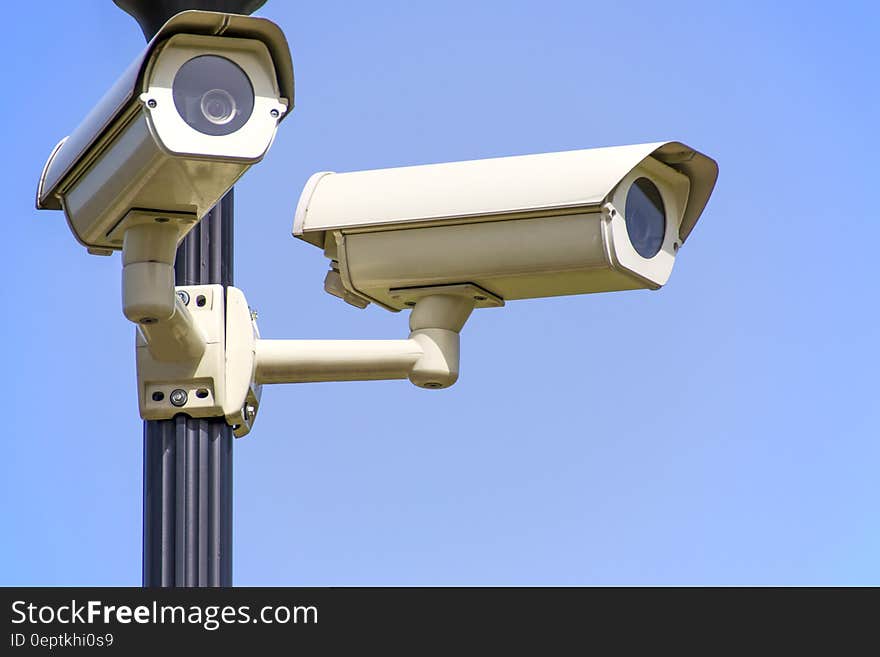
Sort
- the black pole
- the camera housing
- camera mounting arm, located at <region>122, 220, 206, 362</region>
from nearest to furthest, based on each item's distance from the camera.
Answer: the camera housing → camera mounting arm, located at <region>122, 220, 206, 362</region> → the black pole

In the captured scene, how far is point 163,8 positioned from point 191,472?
0.91m

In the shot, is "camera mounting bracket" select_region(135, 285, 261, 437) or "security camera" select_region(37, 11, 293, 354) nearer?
"security camera" select_region(37, 11, 293, 354)

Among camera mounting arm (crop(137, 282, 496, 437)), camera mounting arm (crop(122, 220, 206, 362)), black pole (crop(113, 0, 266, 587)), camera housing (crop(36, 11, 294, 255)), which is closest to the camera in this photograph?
camera housing (crop(36, 11, 294, 255))

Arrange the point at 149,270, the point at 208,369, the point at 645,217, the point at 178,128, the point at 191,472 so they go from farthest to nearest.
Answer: the point at 645,217 < the point at 208,369 < the point at 191,472 < the point at 149,270 < the point at 178,128

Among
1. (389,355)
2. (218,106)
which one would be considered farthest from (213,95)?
(389,355)

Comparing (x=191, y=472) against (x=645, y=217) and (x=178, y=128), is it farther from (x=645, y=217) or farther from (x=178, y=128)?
(x=645, y=217)

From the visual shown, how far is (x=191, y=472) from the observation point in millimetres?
5395

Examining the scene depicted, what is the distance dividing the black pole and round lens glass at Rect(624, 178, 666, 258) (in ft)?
2.64

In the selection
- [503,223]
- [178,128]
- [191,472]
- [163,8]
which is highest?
[163,8]

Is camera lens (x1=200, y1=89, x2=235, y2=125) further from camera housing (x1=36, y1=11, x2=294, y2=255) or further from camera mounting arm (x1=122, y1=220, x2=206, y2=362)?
camera mounting arm (x1=122, y1=220, x2=206, y2=362)

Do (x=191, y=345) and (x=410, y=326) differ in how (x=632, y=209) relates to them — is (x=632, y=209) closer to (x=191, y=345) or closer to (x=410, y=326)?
(x=410, y=326)

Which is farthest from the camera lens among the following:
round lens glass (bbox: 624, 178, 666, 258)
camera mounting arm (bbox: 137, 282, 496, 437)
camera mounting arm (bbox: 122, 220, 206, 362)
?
round lens glass (bbox: 624, 178, 666, 258)

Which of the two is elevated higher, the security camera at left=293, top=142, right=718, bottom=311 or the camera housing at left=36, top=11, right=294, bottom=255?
the security camera at left=293, top=142, right=718, bottom=311

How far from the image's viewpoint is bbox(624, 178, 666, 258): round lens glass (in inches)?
217
